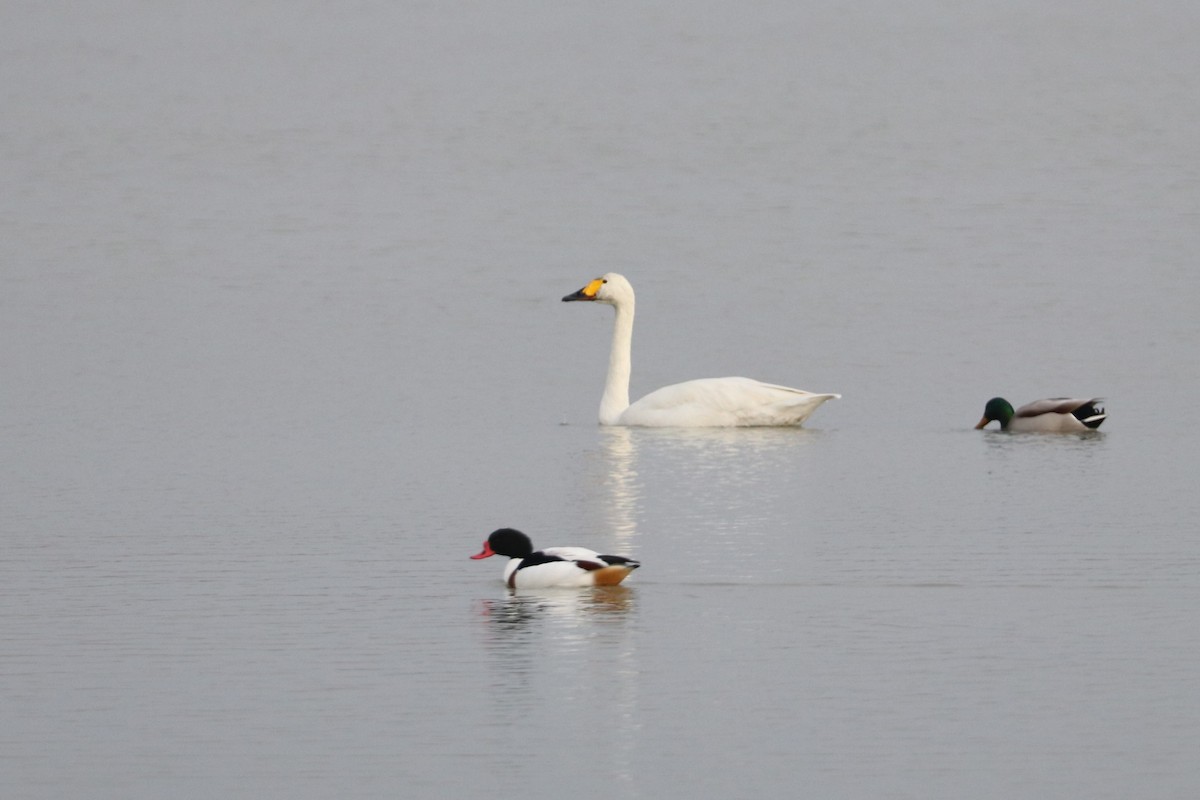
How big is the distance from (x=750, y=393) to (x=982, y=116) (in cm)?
2630

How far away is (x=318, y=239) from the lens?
28.1 metres

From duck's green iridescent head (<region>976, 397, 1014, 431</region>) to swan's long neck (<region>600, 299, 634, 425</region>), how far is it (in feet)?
8.97

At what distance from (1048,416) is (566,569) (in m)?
7.23

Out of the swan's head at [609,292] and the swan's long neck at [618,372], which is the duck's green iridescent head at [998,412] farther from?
the swan's head at [609,292]

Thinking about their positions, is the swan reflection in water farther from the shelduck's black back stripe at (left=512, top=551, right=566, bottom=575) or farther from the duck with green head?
the duck with green head

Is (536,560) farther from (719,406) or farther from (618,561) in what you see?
(719,406)

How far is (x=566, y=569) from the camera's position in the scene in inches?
384

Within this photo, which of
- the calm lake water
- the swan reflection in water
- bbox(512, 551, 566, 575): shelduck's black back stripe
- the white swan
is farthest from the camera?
the white swan

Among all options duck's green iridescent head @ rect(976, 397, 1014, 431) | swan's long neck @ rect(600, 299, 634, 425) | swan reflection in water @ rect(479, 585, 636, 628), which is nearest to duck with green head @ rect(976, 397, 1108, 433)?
duck's green iridescent head @ rect(976, 397, 1014, 431)

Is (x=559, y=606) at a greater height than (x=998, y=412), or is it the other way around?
(x=998, y=412)

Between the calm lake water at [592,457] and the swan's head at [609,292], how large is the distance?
2.37 ft

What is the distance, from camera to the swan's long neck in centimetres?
1712

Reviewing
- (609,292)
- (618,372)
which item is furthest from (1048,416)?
(609,292)

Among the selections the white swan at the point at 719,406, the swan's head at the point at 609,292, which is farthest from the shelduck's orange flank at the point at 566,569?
the swan's head at the point at 609,292
